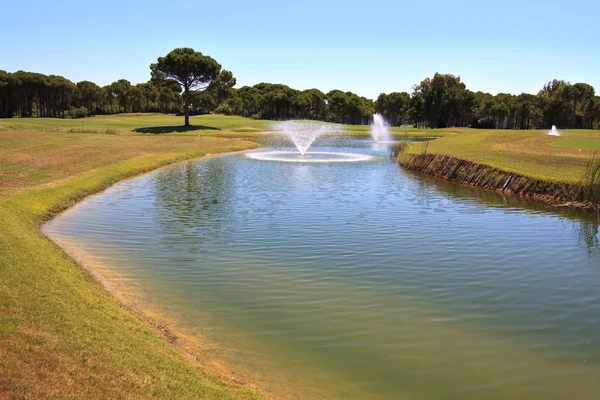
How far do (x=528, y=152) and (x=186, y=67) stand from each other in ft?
193

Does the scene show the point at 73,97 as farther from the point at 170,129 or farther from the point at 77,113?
the point at 170,129

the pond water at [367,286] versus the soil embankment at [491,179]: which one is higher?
the soil embankment at [491,179]

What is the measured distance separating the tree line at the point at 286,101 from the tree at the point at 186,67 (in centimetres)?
15

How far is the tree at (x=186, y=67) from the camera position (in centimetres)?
8011

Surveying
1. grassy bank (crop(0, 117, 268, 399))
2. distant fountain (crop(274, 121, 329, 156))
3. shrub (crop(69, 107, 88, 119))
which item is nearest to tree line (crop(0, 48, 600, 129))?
shrub (crop(69, 107, 88, 119))

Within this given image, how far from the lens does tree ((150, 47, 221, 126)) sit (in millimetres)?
80106

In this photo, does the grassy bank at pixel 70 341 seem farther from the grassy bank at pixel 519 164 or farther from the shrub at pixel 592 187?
the grassy bank at pixel 519 164

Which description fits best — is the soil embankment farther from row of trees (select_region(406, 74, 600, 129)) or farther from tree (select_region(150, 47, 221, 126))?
row of trees (select_region(406, 74, 600, 129))

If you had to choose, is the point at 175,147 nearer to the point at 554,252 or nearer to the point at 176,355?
the point at 554,252

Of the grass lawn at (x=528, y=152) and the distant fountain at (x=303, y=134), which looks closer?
the grass lawn at (x=528, y=152)

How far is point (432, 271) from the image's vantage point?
1338cm

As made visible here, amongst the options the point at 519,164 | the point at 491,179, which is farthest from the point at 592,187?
the point at 519,164

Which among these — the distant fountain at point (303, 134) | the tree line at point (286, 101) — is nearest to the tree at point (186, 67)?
the tree line at point (286, 101)

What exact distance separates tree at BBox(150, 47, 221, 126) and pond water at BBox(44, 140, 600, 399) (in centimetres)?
6034
